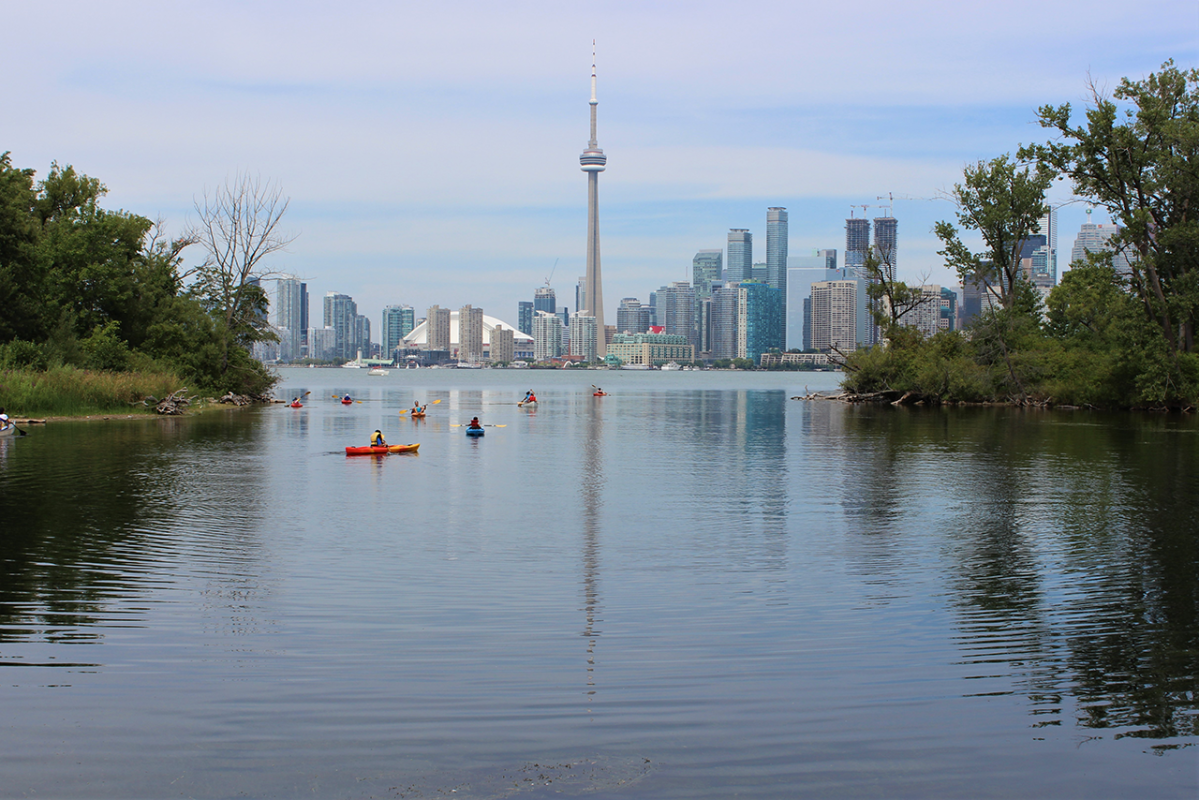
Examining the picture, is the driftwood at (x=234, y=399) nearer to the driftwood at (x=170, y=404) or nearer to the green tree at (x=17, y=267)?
the driftwood at (x=170, y=404)

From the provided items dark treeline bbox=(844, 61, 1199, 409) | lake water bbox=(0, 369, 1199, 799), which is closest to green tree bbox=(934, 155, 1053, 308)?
dark treeline bbox=(844, 61, 1199, 409)

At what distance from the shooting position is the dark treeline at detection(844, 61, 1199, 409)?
62375mm

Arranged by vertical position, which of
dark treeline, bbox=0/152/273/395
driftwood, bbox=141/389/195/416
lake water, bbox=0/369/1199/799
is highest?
dark treeline, bbox=0/152/273/395

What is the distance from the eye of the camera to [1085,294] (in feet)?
268

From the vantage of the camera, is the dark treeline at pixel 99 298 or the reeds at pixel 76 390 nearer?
the reeds at pixel 76 390

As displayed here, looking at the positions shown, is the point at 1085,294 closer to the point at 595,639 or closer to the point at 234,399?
the point at 234,399

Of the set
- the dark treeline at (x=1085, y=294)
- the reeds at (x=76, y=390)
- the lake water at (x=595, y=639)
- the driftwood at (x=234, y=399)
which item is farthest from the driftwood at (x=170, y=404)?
the dark treeline at (x=1085, y=294)

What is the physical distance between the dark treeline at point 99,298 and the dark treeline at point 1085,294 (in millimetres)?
52649

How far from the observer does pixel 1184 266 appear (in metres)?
64.8

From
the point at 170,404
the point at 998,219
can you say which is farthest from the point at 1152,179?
the point at 170,404

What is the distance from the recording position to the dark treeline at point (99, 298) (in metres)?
53.2

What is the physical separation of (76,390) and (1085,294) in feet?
242

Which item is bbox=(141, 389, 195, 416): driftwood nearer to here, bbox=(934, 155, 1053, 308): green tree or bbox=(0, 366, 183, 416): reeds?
bbox=(0, 366, 183, 416): reeds

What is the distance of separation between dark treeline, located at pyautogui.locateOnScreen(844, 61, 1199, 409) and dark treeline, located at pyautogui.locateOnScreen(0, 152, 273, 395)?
52.6 metres
